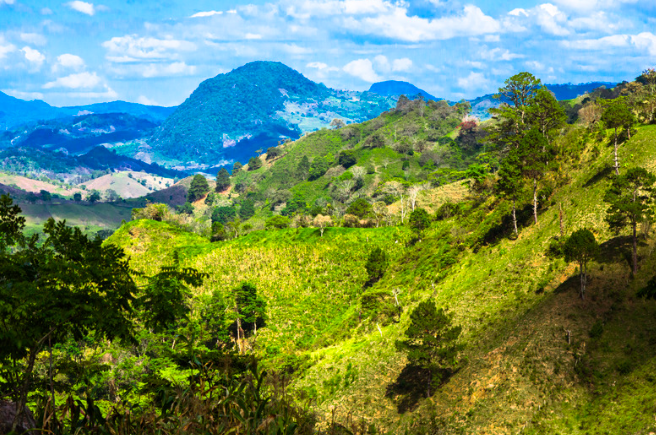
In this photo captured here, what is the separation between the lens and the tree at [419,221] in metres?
72.1

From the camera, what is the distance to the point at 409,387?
35.6 meters

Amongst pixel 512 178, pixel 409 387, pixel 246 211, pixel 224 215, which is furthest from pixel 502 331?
pixel 246 211

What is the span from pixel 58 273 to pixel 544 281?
36.9 metres

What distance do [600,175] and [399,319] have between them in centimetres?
2502

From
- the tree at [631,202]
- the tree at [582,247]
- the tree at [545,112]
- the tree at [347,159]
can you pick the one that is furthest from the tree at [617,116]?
the tree at [347,159]

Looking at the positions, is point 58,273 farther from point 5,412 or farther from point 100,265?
point 5,412

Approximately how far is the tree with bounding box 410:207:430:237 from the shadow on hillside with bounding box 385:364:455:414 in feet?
121

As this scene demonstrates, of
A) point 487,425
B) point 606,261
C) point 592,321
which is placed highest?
point 606,261

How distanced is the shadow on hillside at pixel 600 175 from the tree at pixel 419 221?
101 feet

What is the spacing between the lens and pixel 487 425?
90.0ft

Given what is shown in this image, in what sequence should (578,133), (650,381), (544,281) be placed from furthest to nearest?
1. (578,133)
2. (544,281)
3. (650,381)

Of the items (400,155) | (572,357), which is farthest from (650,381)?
(400,155)

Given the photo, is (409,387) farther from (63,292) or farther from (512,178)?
(63,292)

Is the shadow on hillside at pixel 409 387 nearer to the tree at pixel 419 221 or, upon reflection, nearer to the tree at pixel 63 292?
the tree at pixel 63 292
